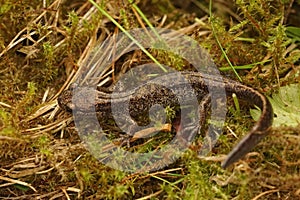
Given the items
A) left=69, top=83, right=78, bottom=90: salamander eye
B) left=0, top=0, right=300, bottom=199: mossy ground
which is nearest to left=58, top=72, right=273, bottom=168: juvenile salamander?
left=69, top=83, right=78, bottom=90: salamander eye

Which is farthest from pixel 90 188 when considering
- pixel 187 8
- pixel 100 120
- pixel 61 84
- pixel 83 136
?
pixel 187 8

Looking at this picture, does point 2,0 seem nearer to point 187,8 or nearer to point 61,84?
point 61,84

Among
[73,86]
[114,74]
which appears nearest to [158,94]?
[114,74]

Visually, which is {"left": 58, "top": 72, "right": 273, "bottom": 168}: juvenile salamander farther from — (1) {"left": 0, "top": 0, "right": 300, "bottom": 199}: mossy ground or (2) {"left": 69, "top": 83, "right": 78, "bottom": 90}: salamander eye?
(1) {"left": 0, "top": 0, "right": 300, "bottom": 199}: mossy ground

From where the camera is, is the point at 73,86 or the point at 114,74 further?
the point at 114,74

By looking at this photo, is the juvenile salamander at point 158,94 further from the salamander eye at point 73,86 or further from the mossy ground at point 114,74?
the mossy ground at point 114,74

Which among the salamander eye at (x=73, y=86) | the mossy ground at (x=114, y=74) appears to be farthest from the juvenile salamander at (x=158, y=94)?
the mossy ground at (x=114, y=74)

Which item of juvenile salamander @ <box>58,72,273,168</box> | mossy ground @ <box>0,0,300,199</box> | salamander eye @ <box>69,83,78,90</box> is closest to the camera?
mossy ground @ <box>0,0,300,199</box>

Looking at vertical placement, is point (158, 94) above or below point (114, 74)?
below

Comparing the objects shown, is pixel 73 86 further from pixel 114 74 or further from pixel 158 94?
pixel 158 94
